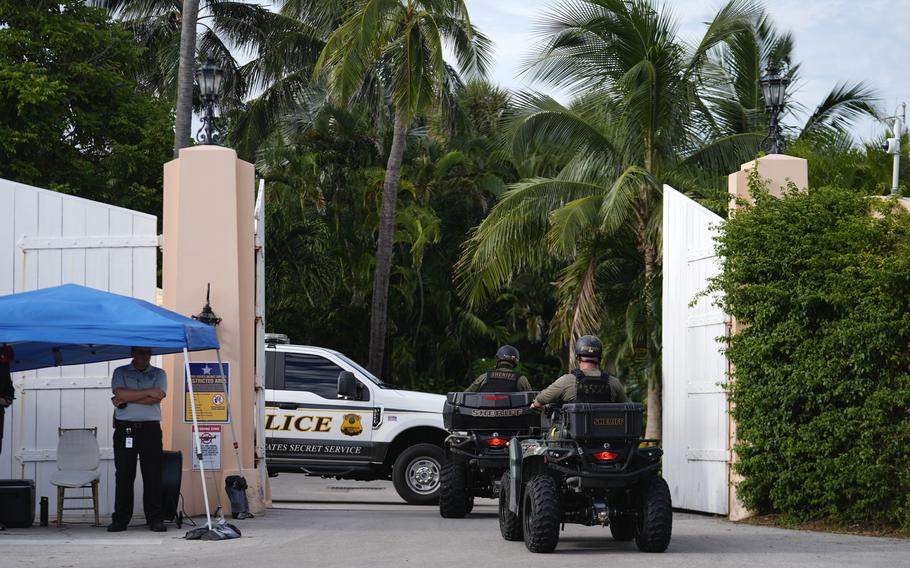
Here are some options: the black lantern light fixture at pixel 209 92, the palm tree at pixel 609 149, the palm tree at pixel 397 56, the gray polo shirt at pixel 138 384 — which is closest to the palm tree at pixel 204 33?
the palm tree at pixel 397 56

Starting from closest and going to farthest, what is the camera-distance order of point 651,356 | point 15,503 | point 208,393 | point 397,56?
point 15,503 < point 208,393 < point 651,356 < point 397,56

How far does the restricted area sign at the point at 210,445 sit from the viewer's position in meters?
13.3

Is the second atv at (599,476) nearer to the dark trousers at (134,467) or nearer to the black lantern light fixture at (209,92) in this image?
the dark trousers at (134,467)

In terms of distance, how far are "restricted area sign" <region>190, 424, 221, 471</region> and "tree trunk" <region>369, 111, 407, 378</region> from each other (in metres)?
14.4

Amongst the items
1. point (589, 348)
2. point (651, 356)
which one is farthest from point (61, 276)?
point (651, 356)

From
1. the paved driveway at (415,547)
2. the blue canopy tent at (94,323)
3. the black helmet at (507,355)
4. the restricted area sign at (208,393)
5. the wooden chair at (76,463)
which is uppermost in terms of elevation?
the blue canopy tent at (94,323)

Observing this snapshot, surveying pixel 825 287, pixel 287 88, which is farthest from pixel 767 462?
pixel 287 88

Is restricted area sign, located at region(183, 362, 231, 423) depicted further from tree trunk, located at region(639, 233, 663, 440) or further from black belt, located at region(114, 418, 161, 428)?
tree trunk, located at region(639, 233, 663, 440)

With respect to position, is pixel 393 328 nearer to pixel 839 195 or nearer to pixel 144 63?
pixel 144 63

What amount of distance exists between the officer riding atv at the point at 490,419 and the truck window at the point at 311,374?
3.03 metres

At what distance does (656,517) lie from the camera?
9914 millimetres

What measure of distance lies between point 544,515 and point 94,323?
4318mm

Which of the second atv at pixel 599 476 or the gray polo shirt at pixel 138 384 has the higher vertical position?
the gray polo shirt at pixel 138 384

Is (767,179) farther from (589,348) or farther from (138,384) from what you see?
(138,384)
